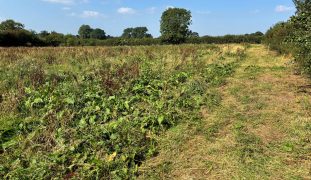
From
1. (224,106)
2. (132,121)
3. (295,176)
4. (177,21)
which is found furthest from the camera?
(177,21)

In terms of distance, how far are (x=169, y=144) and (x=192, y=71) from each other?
7110 mm

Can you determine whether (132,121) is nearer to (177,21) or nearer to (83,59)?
(83,59)

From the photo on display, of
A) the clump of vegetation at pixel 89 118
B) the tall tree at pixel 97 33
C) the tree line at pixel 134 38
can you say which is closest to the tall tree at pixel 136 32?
the tall tree at pixel 97 33

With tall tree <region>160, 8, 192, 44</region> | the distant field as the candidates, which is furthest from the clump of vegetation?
tall tree <region>160, 8, 192, 44</region>

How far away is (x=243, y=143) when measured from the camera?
556 centimetres

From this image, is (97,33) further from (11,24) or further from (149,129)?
(149,129)

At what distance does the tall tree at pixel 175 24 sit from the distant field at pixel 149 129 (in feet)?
185

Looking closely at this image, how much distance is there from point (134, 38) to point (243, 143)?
5895 centimetres

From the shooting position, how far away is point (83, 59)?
1575 cm

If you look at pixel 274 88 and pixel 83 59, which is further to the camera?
pixel 83 59

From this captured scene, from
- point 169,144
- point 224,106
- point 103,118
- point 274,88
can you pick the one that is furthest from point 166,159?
point 274,88

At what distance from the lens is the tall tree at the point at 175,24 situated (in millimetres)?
65500

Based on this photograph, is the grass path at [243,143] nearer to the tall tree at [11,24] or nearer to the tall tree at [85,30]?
the tall tree at [11,24]

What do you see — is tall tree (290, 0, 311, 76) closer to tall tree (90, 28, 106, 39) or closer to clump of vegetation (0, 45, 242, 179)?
clump of vegetation (0, 45, 242, 179)
